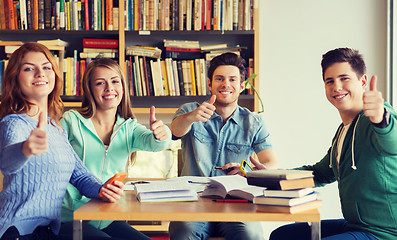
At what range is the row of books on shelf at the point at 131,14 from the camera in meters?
3.40

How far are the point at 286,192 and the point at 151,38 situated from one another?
2446 millimetres

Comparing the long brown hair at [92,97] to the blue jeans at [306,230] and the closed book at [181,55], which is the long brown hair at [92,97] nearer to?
the blue jeans at [306,230]

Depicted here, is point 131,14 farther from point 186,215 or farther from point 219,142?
point 186,215

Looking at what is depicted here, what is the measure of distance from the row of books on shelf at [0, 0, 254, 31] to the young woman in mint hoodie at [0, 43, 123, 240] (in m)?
1.65

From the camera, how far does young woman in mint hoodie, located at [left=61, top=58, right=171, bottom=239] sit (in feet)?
6.79

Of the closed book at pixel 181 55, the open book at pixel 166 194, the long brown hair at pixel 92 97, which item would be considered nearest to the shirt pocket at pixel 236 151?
the long brown hair at pixel 92 97

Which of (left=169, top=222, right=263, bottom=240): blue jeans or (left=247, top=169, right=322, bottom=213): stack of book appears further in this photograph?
(left=169, top=222, right=263, bottom=240): blue jeans

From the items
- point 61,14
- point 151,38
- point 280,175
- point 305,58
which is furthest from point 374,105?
point 61,14

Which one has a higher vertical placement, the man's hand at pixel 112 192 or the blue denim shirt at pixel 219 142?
the blue denim shirt at pixel 219 142

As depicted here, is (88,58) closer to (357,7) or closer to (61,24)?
(61,24)

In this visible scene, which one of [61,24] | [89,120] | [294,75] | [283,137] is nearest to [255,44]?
[294,75]

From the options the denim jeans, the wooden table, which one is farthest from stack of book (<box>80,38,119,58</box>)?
the wooden table

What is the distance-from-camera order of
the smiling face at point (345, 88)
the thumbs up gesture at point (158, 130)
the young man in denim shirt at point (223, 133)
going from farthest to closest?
the young man in denim shirt at point (223, 133)
the thumbs up gesture at point (158, 130)
the smiling face at point (345, 88)

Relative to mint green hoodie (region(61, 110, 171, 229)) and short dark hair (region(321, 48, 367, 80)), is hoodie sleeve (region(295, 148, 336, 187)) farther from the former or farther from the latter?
mint green hoodie (region(61, 110, 171, 229))
